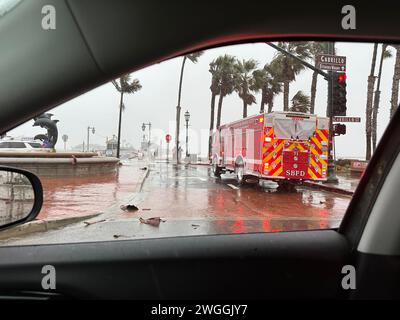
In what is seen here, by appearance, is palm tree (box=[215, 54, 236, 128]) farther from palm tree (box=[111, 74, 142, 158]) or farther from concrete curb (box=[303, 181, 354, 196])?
concrete curb (box=[303, 181, 354, 196])

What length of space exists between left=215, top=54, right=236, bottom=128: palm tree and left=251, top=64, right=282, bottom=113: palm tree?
0.15 metres

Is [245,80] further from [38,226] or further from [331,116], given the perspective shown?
[38,226]

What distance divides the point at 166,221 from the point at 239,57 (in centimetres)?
118

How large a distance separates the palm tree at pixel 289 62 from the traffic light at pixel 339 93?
0.20 m

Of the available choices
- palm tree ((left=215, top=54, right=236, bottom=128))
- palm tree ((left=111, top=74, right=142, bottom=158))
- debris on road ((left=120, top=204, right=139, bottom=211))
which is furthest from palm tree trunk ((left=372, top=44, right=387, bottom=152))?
debris on road ((left=120, top=204, right=139, bottom=211))

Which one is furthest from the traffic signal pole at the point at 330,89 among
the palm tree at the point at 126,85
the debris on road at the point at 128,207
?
the debris on road at the point at 128,207

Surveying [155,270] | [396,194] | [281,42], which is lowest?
[155,270]

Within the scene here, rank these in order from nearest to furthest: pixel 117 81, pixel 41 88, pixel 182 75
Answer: pixel 41 88, pixel 117 81, pixel 182 75

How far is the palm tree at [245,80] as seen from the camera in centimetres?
215

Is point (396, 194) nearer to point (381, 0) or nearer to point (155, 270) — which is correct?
point (381, 0)

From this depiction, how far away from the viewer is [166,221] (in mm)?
2648

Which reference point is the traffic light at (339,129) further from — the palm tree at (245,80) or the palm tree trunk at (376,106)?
the palm tree at (245,80)

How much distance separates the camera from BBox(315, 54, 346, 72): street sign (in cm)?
206
